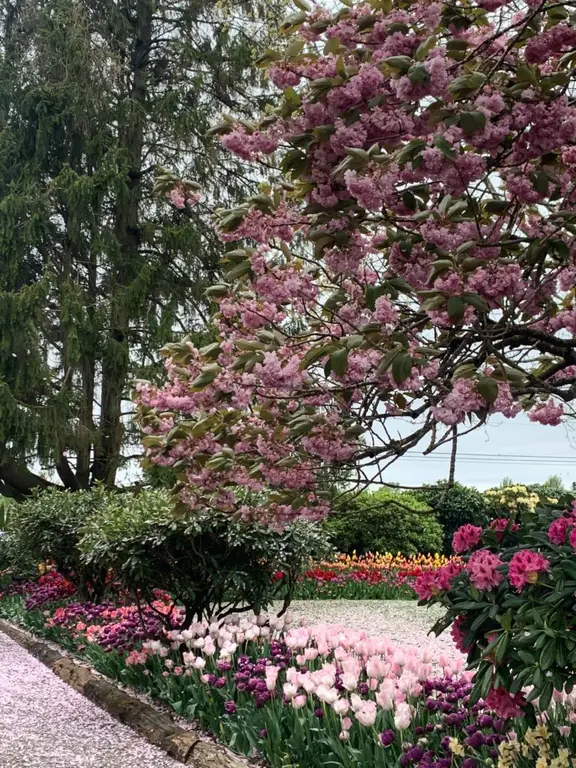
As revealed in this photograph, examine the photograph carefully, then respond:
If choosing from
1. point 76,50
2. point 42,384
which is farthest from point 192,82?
point 42,384

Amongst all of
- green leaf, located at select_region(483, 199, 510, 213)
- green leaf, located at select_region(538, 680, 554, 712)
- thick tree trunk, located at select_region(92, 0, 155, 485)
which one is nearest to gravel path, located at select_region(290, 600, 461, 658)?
green leaf, located at select_region(538, 680, 554, 712)

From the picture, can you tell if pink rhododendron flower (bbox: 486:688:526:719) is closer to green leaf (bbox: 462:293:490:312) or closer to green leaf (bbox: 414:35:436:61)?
green leaf (bbox: 462:293:490:312)

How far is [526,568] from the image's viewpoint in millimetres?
2268

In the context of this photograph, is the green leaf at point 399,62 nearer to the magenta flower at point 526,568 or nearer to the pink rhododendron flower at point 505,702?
the magenta flower at point 526,568

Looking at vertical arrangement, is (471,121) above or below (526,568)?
above

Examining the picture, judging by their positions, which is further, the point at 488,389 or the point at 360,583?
the point at 360,583

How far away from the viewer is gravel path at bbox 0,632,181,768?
3812mm

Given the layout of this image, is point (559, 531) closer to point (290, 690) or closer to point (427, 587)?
point (427, 587)

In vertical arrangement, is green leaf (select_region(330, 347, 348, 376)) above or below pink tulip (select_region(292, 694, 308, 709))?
above

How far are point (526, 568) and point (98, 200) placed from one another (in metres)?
10.6

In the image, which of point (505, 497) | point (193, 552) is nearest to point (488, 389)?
point (193, 552)

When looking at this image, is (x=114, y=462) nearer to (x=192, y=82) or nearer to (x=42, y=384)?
(x=42, y=384)

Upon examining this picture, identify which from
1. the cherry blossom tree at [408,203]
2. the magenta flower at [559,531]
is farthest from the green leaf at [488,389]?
the magenta flower at [559,531]

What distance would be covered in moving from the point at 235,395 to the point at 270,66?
1.23 m
